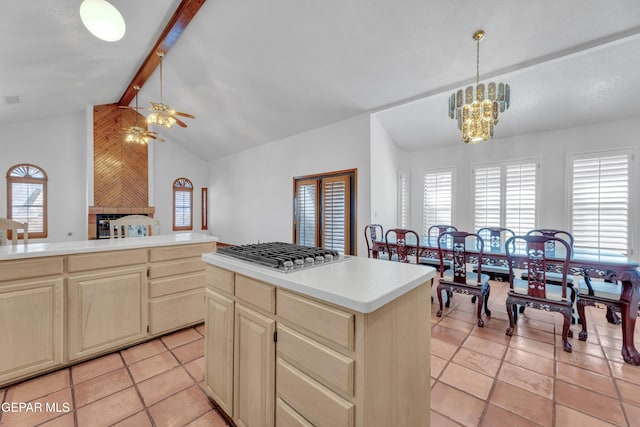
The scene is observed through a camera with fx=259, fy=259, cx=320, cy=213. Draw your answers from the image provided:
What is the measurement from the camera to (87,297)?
1966 mm

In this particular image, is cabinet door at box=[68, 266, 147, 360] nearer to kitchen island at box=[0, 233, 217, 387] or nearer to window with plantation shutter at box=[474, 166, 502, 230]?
kitchen island at box=[0, 233, 217, 387]

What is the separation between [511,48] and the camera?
278cm

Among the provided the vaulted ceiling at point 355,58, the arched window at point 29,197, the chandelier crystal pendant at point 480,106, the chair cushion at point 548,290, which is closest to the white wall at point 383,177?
the vaulted ceiling at point 355,58

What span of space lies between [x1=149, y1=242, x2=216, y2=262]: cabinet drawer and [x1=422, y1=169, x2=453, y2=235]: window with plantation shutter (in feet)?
13.5

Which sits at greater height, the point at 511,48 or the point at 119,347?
the point at 511,48

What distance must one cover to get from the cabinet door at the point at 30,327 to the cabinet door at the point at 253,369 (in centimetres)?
152

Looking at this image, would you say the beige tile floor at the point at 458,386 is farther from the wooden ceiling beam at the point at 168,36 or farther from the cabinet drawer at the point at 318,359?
the wooden ceiling beam at the point at 168,36

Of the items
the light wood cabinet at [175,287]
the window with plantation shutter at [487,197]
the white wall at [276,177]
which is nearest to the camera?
the light wood cabinet at [175,287]

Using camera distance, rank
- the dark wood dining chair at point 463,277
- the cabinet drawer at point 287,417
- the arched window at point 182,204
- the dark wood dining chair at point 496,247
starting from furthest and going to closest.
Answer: the arched window at point 182,204, the dark wood dining chair at point 496,247, the dark wood dining chair at point 463,277, the cabinet drawer at point 287,417

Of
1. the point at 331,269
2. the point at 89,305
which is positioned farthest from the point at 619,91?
the point at 89,305

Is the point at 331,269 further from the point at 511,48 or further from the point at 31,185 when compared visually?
the point at 31,185

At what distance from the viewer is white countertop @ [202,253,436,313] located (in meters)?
0.90

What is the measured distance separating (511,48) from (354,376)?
356cm

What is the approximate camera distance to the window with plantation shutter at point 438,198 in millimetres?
4914
